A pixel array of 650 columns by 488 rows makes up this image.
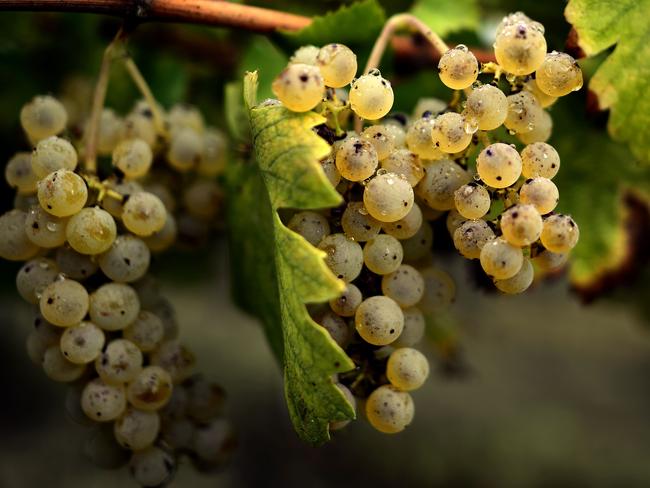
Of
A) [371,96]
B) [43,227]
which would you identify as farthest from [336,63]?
[43,227]

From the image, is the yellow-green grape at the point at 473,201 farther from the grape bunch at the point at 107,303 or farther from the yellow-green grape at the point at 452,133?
the grape bunch at the point at 107,303

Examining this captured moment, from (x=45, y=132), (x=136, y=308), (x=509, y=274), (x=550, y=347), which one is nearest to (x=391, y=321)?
(x=509, y=274)

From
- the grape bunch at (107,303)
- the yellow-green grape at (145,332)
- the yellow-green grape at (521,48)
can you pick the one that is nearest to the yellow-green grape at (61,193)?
the grape bunch at (107,303)

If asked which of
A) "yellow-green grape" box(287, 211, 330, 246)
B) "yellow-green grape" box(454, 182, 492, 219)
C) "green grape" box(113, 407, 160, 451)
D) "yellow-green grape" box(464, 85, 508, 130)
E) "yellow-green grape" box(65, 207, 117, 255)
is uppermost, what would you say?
"yellow-green grape" box(464, 85, 508, 130)

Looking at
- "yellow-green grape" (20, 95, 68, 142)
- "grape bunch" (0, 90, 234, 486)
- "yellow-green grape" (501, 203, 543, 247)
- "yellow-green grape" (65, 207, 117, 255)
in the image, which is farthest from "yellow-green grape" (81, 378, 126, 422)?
"yellow-green grape" (501, 203, 543, 247)

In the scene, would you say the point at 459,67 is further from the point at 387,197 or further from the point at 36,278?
the point at 36,278

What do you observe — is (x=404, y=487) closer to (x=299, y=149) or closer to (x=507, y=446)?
(x=507, y=446)

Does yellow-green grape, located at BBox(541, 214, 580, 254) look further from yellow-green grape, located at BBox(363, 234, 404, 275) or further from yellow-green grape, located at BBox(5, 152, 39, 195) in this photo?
yellow-green grape, located at BBox(5, 152, 39, 195)
